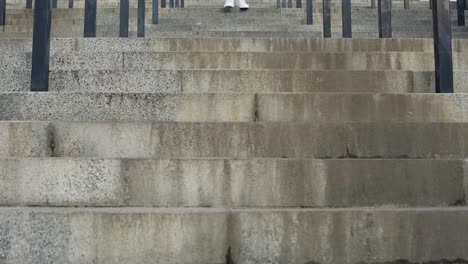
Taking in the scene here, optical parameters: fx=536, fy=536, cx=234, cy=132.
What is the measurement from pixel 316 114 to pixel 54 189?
152 cm

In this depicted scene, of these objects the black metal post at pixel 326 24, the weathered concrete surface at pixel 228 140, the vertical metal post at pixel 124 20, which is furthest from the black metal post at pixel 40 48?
the black metal post at pixel 326 24

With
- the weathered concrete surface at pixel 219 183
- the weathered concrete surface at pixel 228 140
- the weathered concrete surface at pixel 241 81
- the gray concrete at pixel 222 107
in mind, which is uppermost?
the weathered concrete surface at pixel 241 81

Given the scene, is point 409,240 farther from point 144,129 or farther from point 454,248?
point 144,129

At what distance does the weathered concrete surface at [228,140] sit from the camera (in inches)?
111

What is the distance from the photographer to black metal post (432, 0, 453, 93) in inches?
129

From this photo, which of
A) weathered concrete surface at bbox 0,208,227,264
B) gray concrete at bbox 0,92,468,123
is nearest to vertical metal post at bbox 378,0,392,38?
gray concrete at bbox 0,92,468,123

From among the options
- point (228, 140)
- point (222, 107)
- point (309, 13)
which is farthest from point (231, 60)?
point (309, 13)

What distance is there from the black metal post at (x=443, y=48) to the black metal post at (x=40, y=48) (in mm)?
2410

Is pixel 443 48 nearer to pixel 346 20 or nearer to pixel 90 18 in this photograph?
pixel 346 20

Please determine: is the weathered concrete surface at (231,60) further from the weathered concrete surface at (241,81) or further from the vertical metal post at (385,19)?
the vertical metal post at (385,19)

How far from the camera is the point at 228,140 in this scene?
2.82 meters

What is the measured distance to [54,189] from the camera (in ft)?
8.34

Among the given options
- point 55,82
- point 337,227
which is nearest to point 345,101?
point 337,227

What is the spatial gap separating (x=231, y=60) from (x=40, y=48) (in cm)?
138
